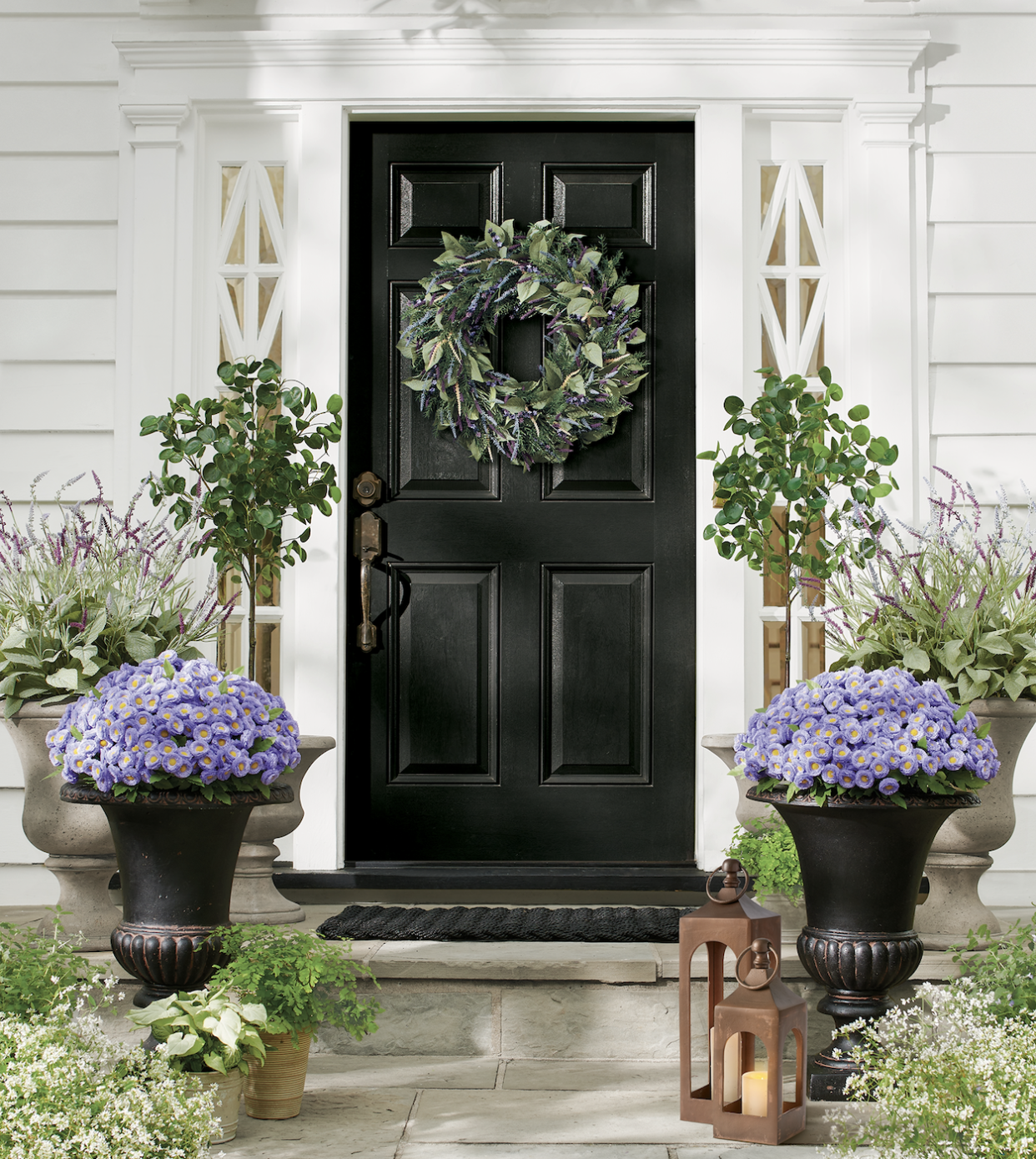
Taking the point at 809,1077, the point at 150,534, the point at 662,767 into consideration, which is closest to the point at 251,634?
the point at 150,534

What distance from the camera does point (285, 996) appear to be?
2.14 m

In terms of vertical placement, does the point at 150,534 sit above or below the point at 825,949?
above

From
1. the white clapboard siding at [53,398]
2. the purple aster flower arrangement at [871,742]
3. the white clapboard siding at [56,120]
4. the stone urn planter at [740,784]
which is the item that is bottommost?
the stone urn planter at [740,784]

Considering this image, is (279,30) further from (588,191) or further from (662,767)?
(662,767)

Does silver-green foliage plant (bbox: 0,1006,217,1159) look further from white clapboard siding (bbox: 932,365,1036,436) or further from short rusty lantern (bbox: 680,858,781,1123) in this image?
white clapboard siding (bbox: 932,365,1036,436)

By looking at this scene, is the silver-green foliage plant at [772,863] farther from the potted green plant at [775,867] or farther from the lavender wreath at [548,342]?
the lavender wreath at [548,342]

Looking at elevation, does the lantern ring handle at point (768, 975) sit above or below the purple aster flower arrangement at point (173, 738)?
below

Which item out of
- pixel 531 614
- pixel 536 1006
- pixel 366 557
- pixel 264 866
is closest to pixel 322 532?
pixel 366 557

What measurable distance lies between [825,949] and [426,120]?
8.50 ft

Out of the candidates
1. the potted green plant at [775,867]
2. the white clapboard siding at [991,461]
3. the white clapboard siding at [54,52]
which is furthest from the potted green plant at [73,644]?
the white clapboard siding at [991,461]

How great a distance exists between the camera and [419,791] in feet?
11.4

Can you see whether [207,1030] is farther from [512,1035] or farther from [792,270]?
[792,270]

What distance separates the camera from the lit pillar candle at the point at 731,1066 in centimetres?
207

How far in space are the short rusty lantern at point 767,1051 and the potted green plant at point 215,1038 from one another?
0.81m
